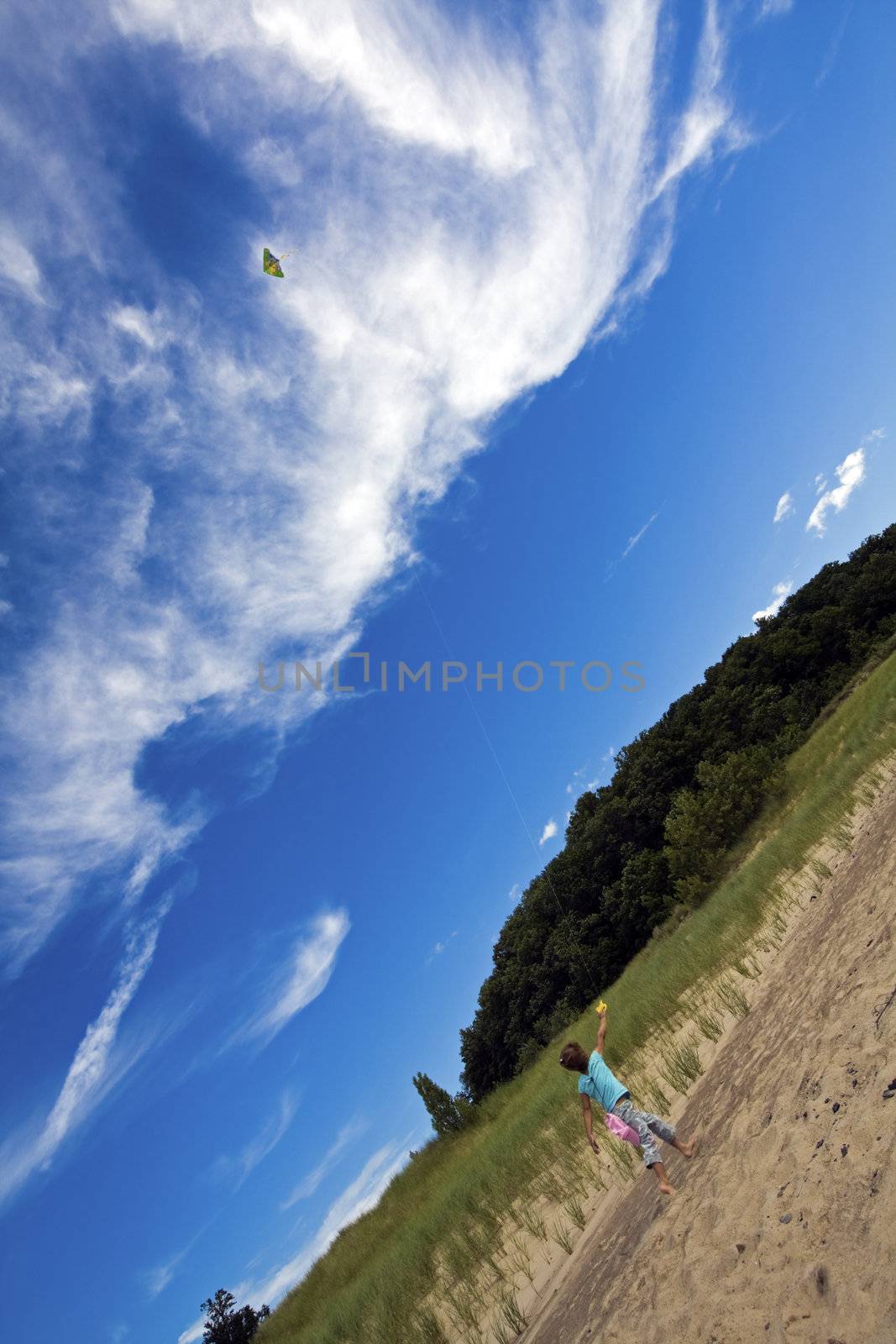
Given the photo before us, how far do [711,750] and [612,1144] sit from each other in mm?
38232

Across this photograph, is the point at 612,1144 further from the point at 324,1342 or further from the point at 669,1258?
the point at 324,1342

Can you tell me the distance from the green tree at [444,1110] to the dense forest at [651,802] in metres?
13.4

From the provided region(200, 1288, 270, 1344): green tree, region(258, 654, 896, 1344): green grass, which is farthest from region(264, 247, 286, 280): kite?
region(200, 1288, 270, 1344): green tree

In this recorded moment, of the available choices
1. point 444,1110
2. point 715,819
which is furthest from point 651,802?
point 444,1110

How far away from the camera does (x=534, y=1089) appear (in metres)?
20.3

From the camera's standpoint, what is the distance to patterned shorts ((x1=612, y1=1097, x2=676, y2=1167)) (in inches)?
241

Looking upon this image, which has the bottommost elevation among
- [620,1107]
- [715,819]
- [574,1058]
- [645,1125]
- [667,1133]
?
[715,819]

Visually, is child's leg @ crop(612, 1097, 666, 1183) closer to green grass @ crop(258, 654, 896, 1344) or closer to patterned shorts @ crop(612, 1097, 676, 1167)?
patterned shorts @ crop(612, 1097, 676, 1167)

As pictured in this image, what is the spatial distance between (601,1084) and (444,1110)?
22.7 meters

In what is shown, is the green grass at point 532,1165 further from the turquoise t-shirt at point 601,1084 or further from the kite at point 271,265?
the kite at point 271,265

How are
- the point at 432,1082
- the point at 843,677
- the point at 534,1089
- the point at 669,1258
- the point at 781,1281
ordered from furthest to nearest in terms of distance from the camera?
1. the point at 843,677
2. the point at 432,1082
3. the point at 534,1089
4. the point at 669,1258
5. the point at 781,1281

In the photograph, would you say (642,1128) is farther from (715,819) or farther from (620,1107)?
(715,819)

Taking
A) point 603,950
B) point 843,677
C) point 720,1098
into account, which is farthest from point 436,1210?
point 843,677

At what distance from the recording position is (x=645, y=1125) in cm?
619
